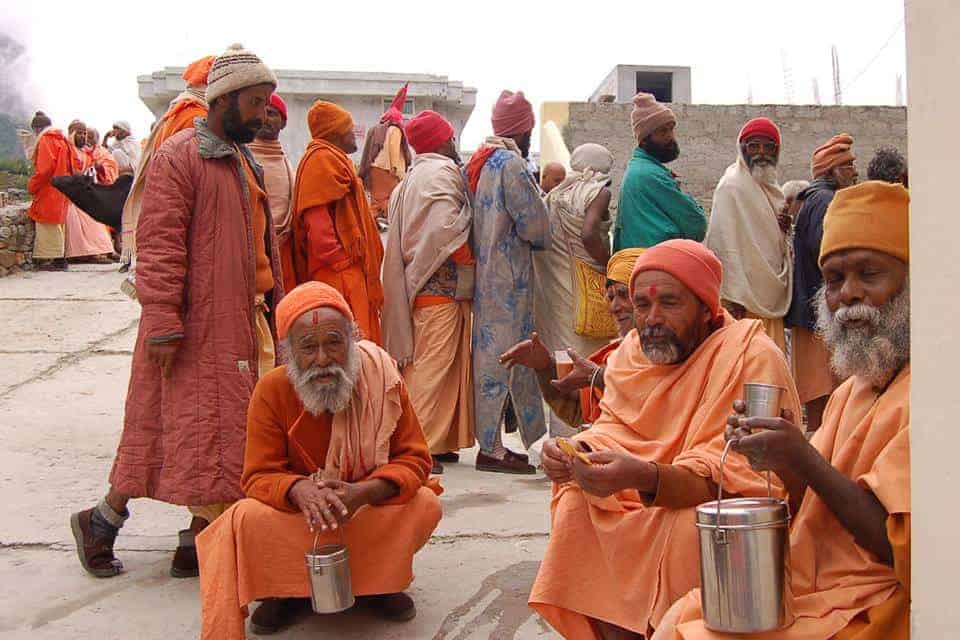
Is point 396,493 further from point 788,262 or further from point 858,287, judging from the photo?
point 788,262

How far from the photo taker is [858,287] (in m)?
2.55

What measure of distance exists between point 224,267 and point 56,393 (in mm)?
4238

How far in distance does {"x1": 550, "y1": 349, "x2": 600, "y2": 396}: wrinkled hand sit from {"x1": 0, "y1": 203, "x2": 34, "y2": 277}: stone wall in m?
10.8

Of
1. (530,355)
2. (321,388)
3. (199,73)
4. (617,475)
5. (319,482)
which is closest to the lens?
(617,475)

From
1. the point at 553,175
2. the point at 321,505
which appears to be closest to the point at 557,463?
the point at 321,505

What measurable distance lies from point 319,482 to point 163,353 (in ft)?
3.19

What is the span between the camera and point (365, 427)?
383 cm

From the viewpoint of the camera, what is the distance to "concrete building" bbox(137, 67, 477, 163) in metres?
15.9

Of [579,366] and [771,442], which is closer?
[771,442]

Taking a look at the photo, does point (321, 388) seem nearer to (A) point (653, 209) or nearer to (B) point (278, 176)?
(B) point (278, 176)

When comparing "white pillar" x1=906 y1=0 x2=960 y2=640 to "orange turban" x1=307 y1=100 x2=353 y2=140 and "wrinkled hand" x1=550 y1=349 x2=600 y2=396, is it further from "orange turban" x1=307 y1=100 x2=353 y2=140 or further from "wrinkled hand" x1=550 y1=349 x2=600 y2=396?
"orange turban" x1=307 y1=100 x2=353 y2=140

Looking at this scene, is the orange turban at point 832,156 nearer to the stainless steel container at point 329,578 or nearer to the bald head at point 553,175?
the bald head at point 553,175

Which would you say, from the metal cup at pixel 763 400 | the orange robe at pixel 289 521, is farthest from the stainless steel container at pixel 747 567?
the orange robe at pixel 289 521

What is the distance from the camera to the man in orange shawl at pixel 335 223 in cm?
562
